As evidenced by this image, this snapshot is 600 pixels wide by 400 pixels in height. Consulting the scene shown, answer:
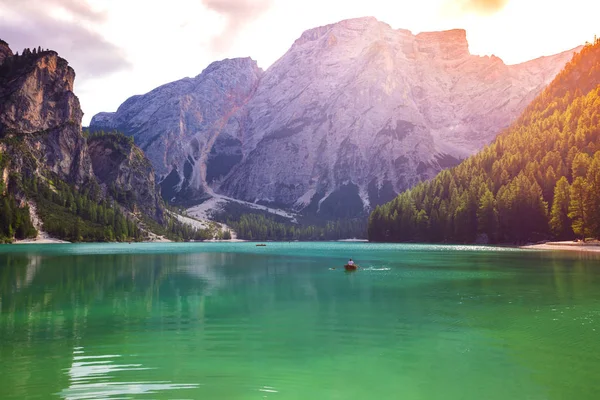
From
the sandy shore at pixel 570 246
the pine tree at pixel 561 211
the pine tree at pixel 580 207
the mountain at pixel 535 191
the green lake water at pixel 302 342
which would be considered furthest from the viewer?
the pine tree at pixel 561 211

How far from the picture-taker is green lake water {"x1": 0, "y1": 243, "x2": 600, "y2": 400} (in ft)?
59.5

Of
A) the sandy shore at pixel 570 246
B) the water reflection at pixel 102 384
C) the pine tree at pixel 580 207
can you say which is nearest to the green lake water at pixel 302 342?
the water reflection at pixel 102 384

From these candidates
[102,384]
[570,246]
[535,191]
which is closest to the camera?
[102,384]

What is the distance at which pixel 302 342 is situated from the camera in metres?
25.8

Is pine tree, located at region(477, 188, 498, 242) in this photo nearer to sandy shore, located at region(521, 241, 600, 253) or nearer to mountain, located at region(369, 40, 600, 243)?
mountain, located at region(369, 40, 600, 243)

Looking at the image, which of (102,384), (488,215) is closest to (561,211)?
(488,215)

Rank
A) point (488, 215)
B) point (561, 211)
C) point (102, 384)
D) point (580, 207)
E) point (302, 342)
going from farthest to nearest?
point (488, 215), point (561, 211), point (580, 207), point (302, 342), point (102, 384)

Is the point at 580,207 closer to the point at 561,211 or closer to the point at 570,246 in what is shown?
the point at 570,246

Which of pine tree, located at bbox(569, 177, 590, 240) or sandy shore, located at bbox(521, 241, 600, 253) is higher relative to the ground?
pine tree, located at bbox(569, 177, 590, 240)

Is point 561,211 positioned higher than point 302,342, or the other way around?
point 561,211

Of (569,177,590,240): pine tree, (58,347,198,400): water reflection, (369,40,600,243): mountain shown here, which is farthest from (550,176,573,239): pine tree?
(58,347,198,400): water reflection

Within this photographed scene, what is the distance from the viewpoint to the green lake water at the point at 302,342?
18.1m

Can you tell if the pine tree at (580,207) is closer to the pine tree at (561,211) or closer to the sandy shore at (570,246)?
the sandy shore at (570,246)

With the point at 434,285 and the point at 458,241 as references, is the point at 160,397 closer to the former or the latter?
the point at 434,285
